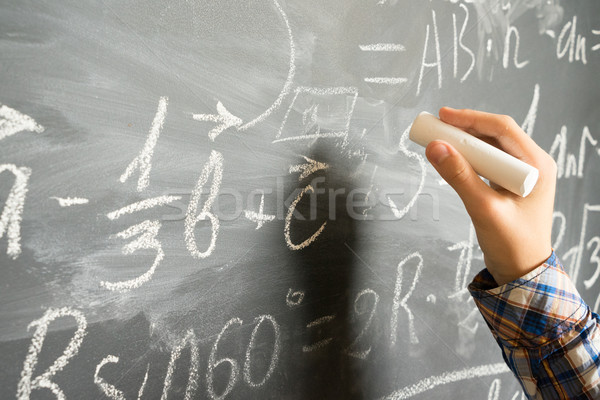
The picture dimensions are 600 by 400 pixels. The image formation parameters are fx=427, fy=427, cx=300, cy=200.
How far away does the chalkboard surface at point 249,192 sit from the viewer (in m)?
0.40

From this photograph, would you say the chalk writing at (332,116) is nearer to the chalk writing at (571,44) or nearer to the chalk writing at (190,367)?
the chalk writing at (190,367)

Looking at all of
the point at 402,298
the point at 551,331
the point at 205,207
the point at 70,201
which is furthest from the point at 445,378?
the point at 70,201

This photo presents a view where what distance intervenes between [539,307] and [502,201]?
0.13 m

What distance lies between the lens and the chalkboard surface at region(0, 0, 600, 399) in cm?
40

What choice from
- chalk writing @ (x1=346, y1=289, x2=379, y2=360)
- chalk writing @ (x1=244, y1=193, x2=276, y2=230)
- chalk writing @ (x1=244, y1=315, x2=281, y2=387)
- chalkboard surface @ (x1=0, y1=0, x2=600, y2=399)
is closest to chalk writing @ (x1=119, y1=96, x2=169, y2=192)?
chalkboard surface @ (x1=0, y1=0, x2=600, y2=399)

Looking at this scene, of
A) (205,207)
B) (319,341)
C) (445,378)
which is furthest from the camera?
(445,378)

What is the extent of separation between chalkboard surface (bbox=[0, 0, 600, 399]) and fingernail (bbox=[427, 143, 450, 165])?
16 centimetres

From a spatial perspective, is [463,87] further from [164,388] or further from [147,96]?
A: [164,388]

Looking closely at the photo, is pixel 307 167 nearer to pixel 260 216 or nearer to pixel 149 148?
pixel 260 216

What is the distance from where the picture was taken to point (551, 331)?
18.2 inches

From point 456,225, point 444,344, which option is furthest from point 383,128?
point 444,344

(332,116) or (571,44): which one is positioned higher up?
(571,44)

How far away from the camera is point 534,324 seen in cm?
47

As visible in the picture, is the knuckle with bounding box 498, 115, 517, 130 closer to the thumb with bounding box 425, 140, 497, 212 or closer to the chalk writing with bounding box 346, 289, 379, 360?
the thumb with bounding box 425, 140, 497, 212
